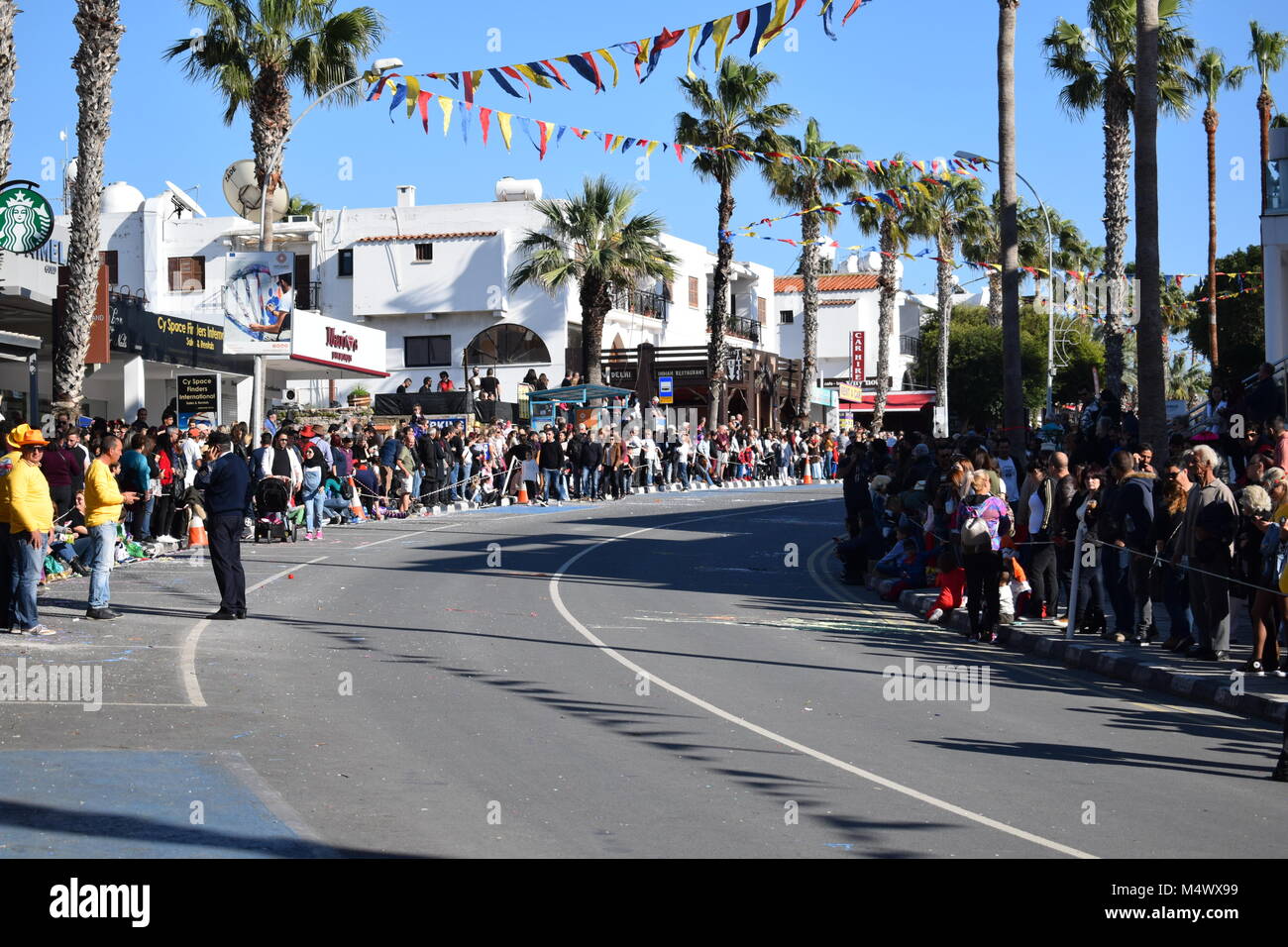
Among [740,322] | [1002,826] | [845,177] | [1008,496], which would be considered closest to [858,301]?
[740,322]

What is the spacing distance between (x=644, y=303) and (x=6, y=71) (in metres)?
43.3

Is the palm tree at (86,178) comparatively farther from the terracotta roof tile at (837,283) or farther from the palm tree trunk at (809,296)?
the terracotta roof tile at (837,283)

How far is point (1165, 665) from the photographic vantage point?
13.4m

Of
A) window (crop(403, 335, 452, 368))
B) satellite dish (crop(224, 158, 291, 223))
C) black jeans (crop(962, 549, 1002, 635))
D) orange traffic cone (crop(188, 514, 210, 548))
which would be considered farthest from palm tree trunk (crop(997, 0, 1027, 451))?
window (crop(403, 335, 452, 368))

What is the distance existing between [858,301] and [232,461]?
7191 centimetres

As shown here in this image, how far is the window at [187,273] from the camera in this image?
5681cm

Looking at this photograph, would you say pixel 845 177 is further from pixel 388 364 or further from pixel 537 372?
pixel 388 364

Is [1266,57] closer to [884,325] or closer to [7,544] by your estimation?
[884,325]

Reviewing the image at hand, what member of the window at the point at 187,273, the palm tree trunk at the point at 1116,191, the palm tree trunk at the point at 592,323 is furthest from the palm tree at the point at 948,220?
the window at the point at 187,273

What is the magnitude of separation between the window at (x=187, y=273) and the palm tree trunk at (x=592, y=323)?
16142 millimetres

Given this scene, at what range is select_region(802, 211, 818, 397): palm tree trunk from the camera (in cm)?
5477

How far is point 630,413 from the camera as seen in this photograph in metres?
46.8

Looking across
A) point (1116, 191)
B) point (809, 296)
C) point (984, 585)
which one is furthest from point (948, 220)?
point (984, 585)

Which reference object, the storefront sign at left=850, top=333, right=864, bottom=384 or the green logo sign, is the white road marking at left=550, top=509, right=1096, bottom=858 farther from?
the storefront sign at left=850, top=333, right=864, bottom=384
